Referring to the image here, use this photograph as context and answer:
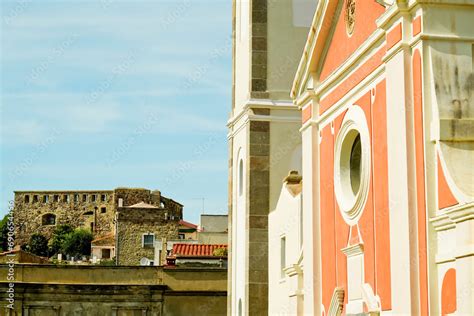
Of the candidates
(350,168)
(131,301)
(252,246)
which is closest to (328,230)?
(350,168)

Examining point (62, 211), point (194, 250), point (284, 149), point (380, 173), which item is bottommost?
point (380, 173)

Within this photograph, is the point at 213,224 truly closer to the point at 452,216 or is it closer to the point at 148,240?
the point at 148,240

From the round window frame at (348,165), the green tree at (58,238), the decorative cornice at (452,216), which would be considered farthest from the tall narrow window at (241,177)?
the green tree at (58,238)

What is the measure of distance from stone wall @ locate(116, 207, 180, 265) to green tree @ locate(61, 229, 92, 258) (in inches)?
1254

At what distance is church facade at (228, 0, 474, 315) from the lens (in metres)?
12.7

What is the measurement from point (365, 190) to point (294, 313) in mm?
5429

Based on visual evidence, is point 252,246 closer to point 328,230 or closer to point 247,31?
point 247,31

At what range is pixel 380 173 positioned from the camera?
1467 centimetres

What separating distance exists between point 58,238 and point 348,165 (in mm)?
99891

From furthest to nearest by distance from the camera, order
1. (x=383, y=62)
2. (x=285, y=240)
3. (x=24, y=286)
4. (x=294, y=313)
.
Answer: (x=24, y=286) < (x=285, y=240) < (x=294, y=313) < (x=383, y=62)

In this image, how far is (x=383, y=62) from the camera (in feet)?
47.6

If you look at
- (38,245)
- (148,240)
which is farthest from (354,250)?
(38,245)

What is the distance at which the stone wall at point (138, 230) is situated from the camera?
2638 inches

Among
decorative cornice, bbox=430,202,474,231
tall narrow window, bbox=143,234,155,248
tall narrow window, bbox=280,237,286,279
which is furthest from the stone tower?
tall narrow window, bbox=143,234,155,248
